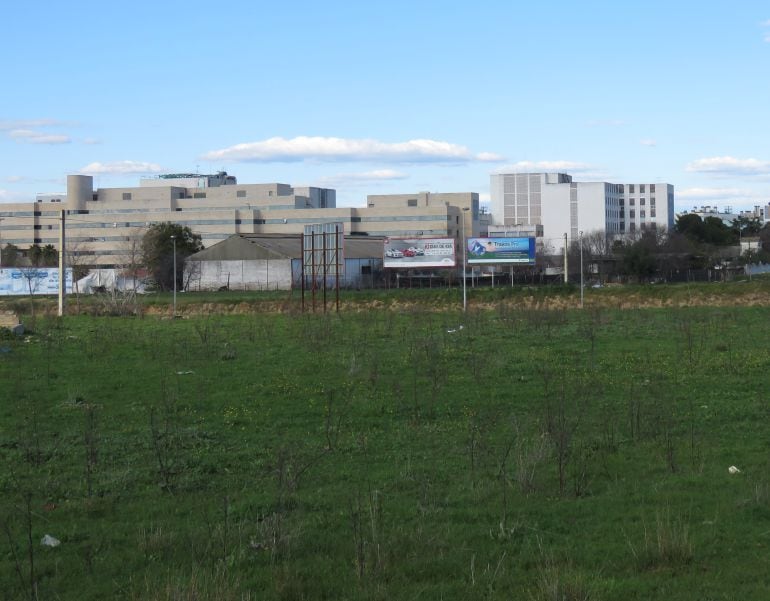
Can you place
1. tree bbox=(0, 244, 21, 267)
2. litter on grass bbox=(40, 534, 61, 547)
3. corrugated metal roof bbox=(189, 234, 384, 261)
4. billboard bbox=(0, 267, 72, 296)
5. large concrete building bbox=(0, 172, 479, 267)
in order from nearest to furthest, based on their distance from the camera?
litter on grass bbox=(40, 534, 61, 547) < billboard bbox=(0, 267, 72, 296) < corrugated metal roof bbox=(189, 234, 384, 261) < tree bbox=(0, 244, 21, 267) < large concrete building bbox=(0, 172, 479, 267)

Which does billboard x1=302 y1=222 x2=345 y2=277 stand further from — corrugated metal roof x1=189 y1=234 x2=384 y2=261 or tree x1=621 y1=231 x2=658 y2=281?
tree x1=621 y1=231 x2=658 y2=281

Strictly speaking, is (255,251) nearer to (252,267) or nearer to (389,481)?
(252,267)

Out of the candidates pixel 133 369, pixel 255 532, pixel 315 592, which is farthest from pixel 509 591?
pixel 133 369

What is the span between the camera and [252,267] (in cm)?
9481

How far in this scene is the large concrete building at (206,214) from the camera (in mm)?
130875

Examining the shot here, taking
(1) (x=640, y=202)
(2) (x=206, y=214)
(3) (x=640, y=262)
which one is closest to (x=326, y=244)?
(3) (x=640, y=262)

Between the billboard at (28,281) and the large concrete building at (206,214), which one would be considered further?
the large concrete building at (206,214)

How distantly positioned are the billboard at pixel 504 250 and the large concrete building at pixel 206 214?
4333cm

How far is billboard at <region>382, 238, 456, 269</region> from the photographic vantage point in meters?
83.2

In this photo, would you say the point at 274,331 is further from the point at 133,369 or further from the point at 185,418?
the point at 185,418

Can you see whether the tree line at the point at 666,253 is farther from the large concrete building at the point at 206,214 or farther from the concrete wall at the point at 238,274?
the concrete wall at the point at 238,274

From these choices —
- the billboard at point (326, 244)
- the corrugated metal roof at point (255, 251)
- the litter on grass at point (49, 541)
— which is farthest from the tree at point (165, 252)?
the litter on grass at point (49, 541)

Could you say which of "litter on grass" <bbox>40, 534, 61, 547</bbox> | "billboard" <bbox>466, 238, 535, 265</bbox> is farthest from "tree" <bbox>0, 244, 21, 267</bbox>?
"litter on grass" <bbox>40, 534, 61, 547</bbox>

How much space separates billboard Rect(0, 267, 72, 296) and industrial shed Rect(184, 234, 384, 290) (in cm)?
1787
